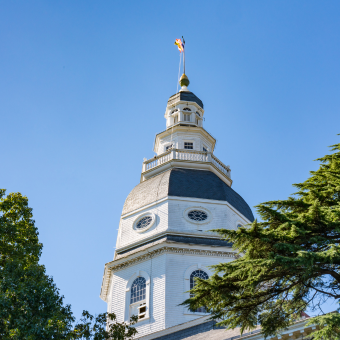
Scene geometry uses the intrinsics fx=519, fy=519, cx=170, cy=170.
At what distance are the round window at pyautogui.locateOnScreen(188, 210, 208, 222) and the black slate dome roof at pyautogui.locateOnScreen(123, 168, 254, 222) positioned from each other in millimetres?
1101

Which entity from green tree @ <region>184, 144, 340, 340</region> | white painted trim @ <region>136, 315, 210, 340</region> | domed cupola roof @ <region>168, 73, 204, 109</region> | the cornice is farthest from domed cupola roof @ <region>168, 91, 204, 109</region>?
green tree @ <region>184, 144, 340, 340</region>

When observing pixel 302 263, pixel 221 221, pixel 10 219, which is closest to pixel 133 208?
pixel 221 221

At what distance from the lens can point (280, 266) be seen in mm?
13953

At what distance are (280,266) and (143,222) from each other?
1794 centimetres

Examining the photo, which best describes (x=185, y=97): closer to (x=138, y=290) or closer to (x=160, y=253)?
(x=160, y=253)

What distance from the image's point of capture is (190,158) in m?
35.5

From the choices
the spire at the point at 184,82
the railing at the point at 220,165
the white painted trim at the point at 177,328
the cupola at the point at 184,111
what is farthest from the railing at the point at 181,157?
the white painted trim at the point at 177,328

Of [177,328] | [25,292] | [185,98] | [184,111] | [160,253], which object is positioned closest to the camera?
[25,292]

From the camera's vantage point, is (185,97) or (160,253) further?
→ (185,97)

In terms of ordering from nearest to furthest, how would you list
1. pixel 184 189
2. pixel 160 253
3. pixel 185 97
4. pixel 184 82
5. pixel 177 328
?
pixel 177 328
pixel 160 253
pixel 184 189
pixel 185 97
pixel 184 82

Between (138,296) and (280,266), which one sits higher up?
(138,296)

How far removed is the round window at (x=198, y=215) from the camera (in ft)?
100

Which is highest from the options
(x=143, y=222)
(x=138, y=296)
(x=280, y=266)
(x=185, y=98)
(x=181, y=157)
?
(x=185, y=98)

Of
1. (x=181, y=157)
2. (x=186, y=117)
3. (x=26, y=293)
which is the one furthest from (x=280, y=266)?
(x=186, y=117)
